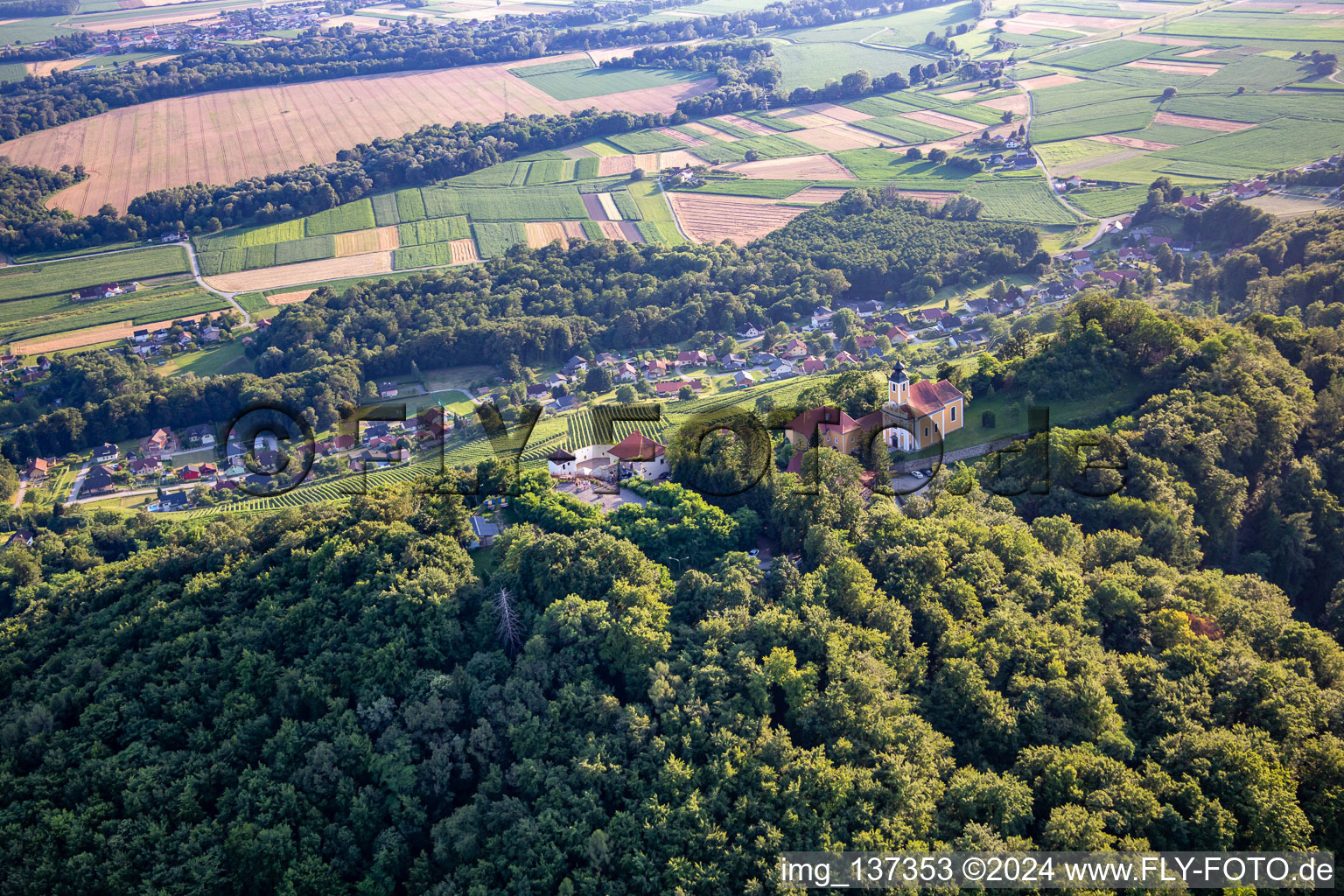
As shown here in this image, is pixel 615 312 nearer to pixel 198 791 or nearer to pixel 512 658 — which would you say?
pixel 512 658

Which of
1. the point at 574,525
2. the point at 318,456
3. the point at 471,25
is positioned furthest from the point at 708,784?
the point at 471,25

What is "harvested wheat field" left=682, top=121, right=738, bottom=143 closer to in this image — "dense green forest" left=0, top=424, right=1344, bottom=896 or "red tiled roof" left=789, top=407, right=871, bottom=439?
"red tiled roof" left=789, top=407, right=871, bottom=439

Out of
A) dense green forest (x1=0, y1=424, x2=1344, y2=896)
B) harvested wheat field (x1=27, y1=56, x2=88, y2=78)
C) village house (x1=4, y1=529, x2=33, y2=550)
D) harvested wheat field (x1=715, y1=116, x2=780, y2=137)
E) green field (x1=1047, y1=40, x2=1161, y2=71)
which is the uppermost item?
harvested wheat field (x1=27, y1=56, x2=88, y2=78)

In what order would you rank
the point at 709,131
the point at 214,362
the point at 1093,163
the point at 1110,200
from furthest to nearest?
the point at 709,131 < the point at 1093,163 < the point at 1110,200 < the point at 214,362

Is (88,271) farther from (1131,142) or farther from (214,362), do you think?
(1131,142)

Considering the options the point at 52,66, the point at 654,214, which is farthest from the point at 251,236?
the point at 52,66

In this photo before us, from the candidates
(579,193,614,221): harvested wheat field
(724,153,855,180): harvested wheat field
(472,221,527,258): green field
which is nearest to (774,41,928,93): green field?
(724,153,855,180): harvested wheat field
